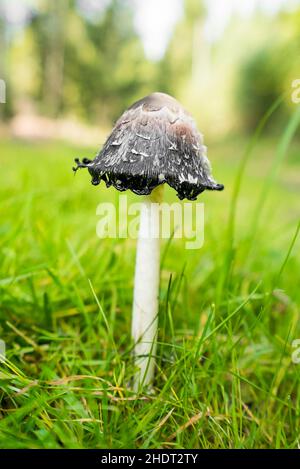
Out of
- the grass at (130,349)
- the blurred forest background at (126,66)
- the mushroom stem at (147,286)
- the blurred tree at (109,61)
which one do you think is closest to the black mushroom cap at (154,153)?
the mushroom stem at (147,286)

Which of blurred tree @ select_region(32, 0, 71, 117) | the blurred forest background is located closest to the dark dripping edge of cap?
the blurred forest background

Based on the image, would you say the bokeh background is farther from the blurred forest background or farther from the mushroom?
the blurred forest background

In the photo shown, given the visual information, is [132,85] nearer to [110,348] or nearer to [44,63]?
[44,63]

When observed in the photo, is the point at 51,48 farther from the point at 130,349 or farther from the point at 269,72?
the point at 130,349

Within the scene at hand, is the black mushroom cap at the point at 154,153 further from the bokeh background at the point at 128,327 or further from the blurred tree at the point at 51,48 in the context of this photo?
the blurred tree at the point at 51,48

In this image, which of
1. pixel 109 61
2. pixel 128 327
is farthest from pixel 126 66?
pixel 128 327
